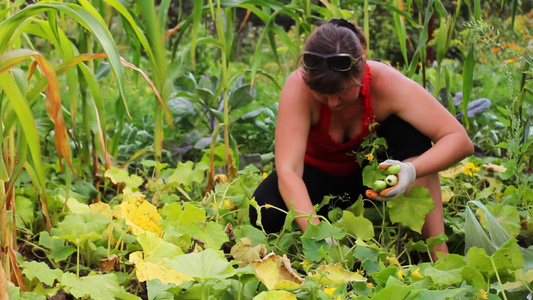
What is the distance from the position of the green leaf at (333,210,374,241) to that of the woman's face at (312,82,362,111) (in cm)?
30

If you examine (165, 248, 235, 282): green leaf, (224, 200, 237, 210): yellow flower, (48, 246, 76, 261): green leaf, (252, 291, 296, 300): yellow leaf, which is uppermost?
(165, 248, 235, 282): green leaf

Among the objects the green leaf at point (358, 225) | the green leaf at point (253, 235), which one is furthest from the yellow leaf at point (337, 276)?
the green leaf at point (253, 235)

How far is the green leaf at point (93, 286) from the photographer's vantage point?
1.42 m

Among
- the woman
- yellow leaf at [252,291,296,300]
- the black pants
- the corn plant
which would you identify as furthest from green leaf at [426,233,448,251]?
the corn plant

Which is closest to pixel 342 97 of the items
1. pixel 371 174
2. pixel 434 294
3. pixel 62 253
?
pixel 371 174

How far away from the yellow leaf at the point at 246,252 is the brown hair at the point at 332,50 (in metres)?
0.45

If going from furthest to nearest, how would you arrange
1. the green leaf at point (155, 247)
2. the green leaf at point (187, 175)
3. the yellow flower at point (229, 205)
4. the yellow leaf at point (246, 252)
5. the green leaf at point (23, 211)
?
1. the green leaf at point (187, 175)
2. the yellow flower at point (229, 205)
3. the green leaf at point (23, 211)
4. the yellow leaf at point (246, 252)
5. the green leaf at point (155, 247)

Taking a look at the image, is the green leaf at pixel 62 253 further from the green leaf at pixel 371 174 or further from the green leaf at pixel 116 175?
the green leaf at pixel 371 174

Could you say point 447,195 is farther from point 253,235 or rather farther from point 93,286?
point 93,286

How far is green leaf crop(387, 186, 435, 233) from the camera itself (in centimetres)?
183

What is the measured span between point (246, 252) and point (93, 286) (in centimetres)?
42

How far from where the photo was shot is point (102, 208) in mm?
1912

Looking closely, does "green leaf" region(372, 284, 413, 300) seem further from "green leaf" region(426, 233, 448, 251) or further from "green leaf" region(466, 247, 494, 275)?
"green leaf" region(426, 233, 448, 251)

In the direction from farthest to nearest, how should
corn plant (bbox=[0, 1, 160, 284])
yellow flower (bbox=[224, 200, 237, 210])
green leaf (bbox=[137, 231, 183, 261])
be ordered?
yellow flower (bbox=[224, 200, 237, 210]) → green leaf (bbox=[137, 231, 183, 261]) → corn plant (bbox=[0, 1, 160, 284])
